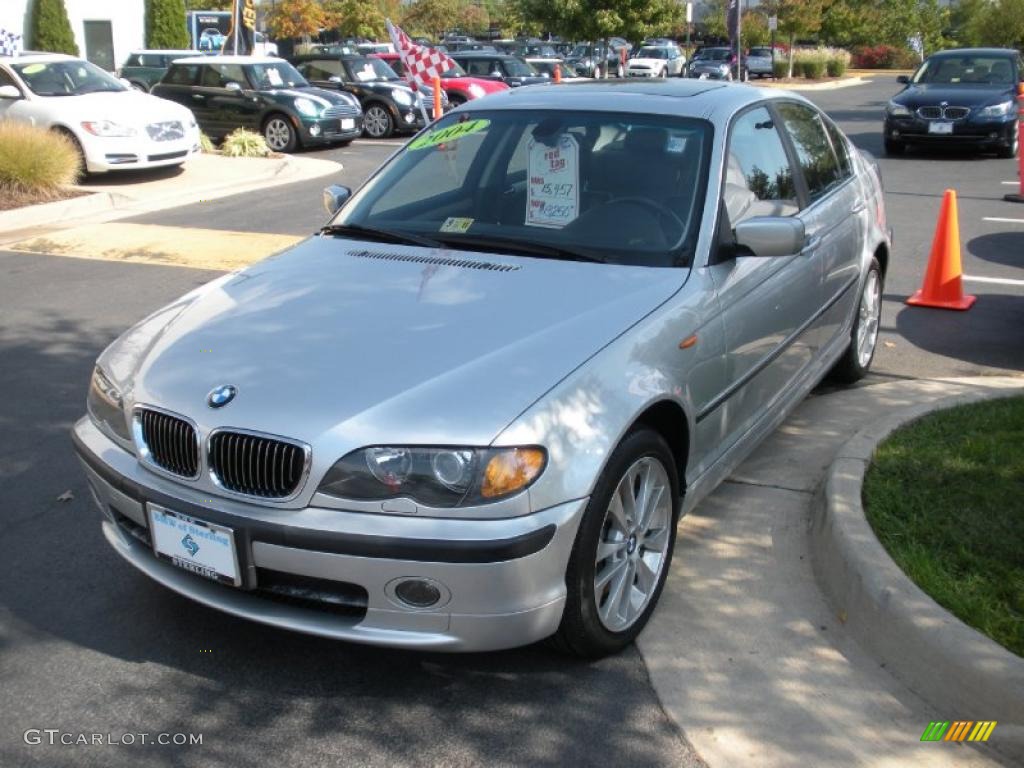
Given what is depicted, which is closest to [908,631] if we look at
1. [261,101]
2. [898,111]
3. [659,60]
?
[898,111]

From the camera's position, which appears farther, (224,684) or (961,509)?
(961,509)

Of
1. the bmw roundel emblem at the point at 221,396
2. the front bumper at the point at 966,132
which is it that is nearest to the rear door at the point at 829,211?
the bmw roundel emblem at the point at 221,396

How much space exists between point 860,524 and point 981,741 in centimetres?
98

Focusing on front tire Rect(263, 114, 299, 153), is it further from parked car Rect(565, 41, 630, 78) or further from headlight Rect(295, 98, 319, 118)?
parked car Rect(565, 41, 630, 78)

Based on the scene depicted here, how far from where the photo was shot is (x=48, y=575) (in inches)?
160

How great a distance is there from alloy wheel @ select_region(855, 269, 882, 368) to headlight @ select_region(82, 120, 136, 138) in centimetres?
1037

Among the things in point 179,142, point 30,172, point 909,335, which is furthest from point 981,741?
point 179,142

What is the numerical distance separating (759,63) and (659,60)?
15.0 feet

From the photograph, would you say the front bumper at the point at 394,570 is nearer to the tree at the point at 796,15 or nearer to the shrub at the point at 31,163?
the shrub at the point at 31,163

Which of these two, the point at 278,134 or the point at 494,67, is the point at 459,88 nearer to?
the point at 494,67

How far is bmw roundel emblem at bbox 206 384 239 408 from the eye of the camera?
Answer: 3.20 meters

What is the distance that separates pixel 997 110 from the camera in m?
16.3

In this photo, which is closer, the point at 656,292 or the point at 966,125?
the point at 656,292

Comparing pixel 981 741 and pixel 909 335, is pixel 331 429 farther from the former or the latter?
pixel 909 335
